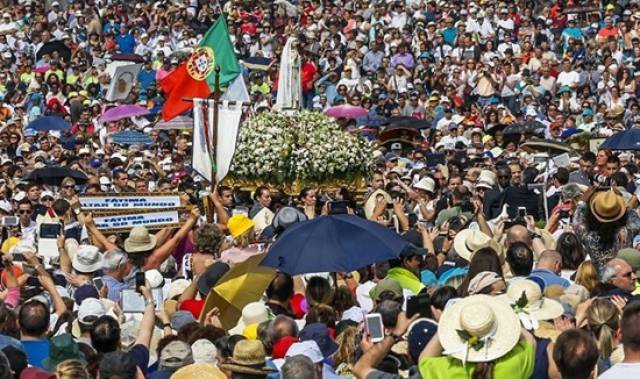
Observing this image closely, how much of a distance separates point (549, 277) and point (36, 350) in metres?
3.47

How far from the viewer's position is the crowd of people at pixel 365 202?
1013 centimetres

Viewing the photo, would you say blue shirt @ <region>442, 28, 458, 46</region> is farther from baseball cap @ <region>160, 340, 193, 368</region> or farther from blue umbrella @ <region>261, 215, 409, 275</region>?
baseball cap @ <region>160, 340, 193, 368</region>

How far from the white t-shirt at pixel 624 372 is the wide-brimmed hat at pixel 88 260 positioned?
643cm

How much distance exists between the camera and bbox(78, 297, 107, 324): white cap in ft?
37.4

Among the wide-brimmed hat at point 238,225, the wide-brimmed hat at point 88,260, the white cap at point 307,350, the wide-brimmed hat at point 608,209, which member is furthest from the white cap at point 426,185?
the white cap at point 307,350

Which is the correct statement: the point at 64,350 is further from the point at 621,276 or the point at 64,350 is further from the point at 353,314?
the point at 621,276

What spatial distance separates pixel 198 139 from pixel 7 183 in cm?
513

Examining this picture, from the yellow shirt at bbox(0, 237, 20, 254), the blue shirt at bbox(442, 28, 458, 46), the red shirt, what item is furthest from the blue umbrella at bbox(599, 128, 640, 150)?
the blue shirt at bbox(442, 28, 458, 46)

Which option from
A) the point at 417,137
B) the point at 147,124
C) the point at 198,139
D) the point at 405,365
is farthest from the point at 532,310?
the point at 147,124

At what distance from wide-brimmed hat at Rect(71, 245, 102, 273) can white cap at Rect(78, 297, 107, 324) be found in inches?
103

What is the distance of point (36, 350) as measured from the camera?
10.9 meters

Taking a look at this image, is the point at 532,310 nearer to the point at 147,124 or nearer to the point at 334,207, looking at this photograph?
the point at 334,207

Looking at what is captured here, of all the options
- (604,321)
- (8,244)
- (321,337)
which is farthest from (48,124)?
(604,321)

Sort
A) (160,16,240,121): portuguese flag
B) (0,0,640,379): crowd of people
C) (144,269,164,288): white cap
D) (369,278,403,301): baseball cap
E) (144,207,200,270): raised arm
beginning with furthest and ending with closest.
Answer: (160,16,240,121): portuguese flag
(144,207,200,270): raised arm
(144,269,164,288): white cap
(369,278,403,301): baseball cap
(0,0,640,379): crowd of people
